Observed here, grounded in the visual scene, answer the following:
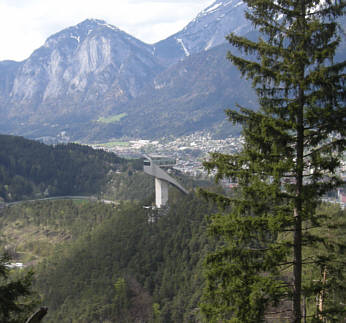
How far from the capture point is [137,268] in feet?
126

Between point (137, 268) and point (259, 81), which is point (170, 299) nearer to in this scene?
point (137, 268)

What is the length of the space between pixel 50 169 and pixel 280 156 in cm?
9752

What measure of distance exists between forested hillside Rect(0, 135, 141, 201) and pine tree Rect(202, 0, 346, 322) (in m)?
82.9

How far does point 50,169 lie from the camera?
100500 mm

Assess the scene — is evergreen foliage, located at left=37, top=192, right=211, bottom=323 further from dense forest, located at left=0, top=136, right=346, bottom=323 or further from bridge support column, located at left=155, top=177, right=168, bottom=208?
bridge support column, located at left=155, top=177, right=168, bottom=208

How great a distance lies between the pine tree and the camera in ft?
27.4

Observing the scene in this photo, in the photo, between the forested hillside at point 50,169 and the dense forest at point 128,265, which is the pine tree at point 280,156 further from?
the forested hillside at point 50,169

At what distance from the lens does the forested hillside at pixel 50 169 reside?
305 ft

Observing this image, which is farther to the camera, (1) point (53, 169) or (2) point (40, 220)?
(1) point (53, 169)

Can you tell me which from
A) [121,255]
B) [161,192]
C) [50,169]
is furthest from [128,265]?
[50,169]

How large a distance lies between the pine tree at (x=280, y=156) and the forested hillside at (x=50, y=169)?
8287cm

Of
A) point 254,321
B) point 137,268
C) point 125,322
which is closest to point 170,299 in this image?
point 125,322

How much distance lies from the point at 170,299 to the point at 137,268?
6.34 meters

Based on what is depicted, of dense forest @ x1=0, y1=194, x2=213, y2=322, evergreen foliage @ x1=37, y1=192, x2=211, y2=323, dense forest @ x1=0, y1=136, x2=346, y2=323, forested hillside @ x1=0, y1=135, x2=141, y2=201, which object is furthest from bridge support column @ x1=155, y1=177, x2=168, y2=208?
forested hillside @ x1=0, y1=135, x2=141, y2=201
